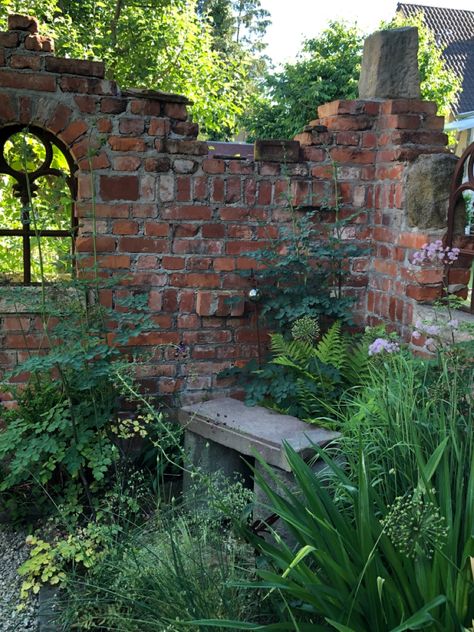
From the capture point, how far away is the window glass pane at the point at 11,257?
382 centimetres

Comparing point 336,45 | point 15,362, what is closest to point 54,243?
point 15,362

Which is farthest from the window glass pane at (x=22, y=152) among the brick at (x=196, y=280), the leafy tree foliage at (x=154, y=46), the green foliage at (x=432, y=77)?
the green foliage at (x=432, y=77)

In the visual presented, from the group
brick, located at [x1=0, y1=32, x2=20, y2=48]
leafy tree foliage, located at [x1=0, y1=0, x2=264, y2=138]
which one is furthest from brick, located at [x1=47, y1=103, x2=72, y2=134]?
leafy tree foliage, located at [x1=0, y1=0, x2=264, y2=138]

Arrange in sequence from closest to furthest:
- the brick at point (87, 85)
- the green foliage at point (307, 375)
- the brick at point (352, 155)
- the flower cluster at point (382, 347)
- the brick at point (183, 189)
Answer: the flower cluster at point (382, 347)
the green foliage at point (307, 375)
the brick at point (87, 85)
the brick at point (183, 189)
the brick at point (352, 155)

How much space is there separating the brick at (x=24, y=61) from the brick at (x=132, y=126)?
51 centimetres

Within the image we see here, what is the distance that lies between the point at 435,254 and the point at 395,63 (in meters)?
1.41

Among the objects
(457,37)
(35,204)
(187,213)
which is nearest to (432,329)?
(187,213)

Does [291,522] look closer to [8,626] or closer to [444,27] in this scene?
[8,626]

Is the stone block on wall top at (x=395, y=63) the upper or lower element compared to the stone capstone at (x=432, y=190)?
upper

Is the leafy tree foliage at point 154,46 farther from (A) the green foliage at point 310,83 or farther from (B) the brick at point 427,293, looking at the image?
(B) the brick at point 427,293

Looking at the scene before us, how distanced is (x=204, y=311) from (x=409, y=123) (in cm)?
159

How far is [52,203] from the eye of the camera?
133 inches

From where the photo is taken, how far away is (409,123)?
3.76 m

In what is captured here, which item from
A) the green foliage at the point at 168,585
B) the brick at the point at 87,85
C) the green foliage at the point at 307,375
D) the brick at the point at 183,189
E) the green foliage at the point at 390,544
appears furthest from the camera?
the brick at the point at 183,189
